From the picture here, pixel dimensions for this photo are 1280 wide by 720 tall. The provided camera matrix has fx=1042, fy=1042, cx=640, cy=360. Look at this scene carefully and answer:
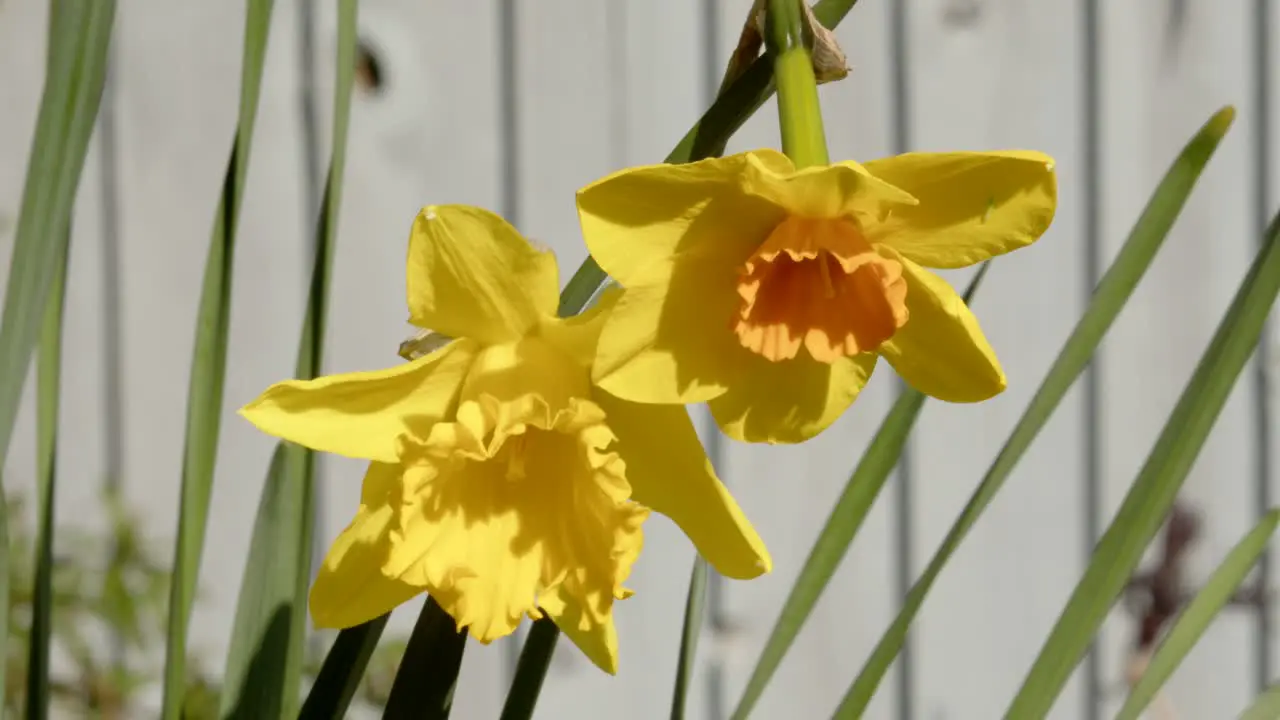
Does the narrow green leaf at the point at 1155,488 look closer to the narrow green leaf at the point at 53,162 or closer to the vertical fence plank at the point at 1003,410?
the narrow green leaf at the point at 53,162

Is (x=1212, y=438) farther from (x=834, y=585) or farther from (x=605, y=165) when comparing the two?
(x=605, y=165)

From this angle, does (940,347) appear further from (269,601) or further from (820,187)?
(269,601)

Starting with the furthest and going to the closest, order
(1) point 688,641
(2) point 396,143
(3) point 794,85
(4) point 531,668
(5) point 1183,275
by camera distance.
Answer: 1. (5) point 1183,275
2. (2) point 396,143
3. (1) point 688,641
4. (4) point 531,668
5. (3) point 794,85

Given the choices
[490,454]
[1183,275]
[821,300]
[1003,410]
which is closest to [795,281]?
[821,300]

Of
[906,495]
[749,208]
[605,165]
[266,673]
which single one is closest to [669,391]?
[749,208]

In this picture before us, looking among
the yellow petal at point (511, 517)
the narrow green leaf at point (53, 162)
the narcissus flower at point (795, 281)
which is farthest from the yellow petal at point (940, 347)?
the narrow green leaf at point (53, 162)

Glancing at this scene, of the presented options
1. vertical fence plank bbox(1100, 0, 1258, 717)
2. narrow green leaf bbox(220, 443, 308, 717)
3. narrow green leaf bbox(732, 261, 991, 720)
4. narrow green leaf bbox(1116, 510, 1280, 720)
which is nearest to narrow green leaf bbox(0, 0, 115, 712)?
narrow green leaf bbox(220, 443, 308, 717)

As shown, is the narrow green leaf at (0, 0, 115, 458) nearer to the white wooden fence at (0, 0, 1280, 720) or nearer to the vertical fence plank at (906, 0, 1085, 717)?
the white wooden fence at (0, 0, 1280, 720)

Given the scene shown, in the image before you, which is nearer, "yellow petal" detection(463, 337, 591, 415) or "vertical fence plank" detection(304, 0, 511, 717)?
"yellow petal" detection(463, 337, 591, 415)
